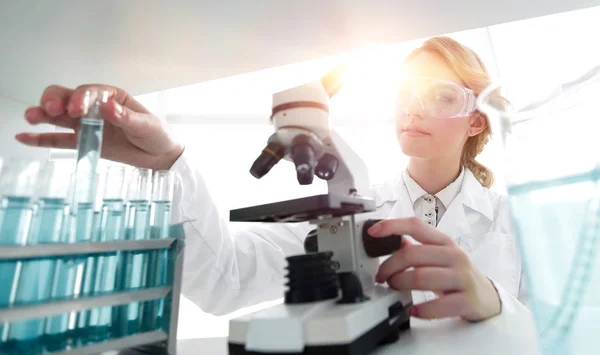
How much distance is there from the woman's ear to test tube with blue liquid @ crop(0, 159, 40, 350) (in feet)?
3.65

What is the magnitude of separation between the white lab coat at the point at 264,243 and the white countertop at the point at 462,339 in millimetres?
108

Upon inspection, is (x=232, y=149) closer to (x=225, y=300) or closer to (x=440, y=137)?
(x=225, y=300)

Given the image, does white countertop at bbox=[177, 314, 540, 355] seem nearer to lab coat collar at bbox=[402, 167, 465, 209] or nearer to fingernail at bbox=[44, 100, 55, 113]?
fingernail at bbox=[44, 100, 55, 113]

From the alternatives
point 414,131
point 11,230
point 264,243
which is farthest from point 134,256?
point 414,131

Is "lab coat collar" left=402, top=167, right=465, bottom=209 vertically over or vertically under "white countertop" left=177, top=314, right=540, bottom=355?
over

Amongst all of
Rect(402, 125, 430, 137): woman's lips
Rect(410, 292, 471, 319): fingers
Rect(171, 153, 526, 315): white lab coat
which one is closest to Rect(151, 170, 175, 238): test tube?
Rect(171, 153, 526, 315): white lab coat

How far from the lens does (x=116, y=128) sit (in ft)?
2.15

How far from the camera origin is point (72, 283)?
1.37ft

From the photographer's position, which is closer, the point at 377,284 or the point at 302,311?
the point at 302,311

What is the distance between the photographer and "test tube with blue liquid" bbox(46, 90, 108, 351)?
1.30ft

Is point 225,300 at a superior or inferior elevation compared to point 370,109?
inferior

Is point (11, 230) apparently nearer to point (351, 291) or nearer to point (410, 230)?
point (351, 291)

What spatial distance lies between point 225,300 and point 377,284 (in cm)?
51

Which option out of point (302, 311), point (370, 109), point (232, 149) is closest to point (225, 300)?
point (302, 311)
